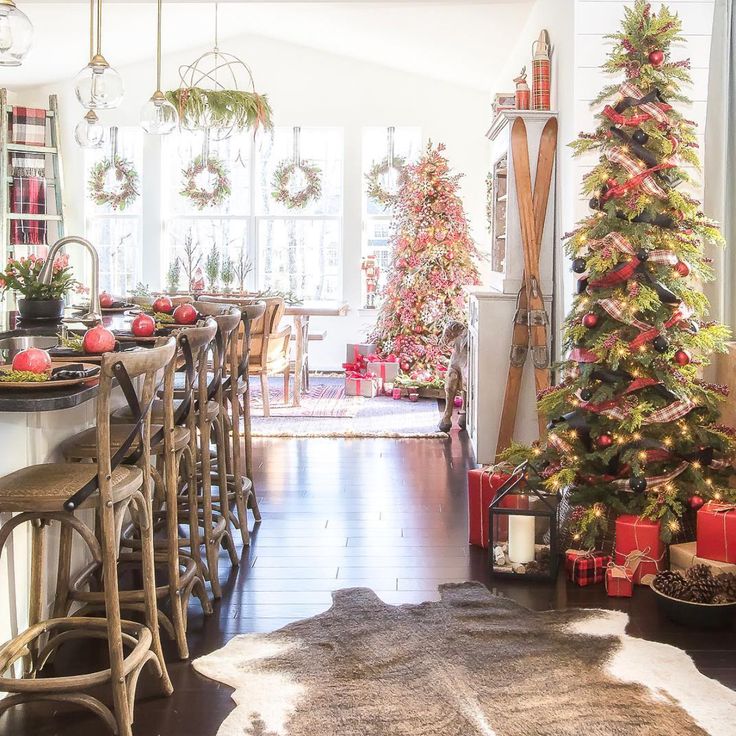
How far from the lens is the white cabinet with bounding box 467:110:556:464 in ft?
19.4

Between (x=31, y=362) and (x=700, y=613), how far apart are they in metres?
2.38

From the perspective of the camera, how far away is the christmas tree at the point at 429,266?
9016 millimetres

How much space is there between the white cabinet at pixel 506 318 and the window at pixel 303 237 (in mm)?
4684

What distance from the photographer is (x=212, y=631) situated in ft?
11.5

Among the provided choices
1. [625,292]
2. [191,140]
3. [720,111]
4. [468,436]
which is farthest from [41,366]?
[191,140]

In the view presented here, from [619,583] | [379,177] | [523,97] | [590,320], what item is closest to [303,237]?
[379,177]

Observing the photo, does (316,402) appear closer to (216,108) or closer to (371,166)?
(216,108)

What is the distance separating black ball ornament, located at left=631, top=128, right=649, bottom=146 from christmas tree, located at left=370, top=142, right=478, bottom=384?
4.76 meters

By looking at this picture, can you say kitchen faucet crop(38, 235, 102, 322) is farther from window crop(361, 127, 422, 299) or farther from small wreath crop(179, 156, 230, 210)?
window crop(361, 127, 422, 299)

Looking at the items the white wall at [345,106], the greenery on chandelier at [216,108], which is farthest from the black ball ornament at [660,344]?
the white wall at [345,106]

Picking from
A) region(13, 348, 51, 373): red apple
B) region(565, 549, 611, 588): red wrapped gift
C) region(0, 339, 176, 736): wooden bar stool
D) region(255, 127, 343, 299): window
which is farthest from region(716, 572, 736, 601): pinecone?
region(255, 127, 343, 299): window

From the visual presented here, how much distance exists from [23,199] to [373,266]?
3559 millimetres

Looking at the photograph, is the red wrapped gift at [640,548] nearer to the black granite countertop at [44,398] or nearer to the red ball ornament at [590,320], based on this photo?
the red ball ornament at [590,320]

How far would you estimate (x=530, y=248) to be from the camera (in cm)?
581
